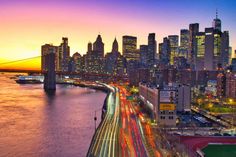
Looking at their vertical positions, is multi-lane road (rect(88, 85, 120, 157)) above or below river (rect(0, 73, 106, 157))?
above

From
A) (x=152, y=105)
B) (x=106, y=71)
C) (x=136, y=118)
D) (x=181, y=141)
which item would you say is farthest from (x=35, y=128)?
(x=106, y=71)

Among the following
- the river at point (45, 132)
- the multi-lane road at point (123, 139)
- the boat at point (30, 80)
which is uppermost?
the boat at point (30, 80)

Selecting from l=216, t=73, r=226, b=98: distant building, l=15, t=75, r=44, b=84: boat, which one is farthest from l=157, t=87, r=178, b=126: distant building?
l=15, t=75, r=44, b=84: boat

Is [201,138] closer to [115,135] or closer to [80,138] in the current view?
[115,135]

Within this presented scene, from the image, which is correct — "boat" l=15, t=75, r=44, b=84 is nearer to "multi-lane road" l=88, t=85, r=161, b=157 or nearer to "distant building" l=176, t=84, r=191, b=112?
"distant building" l=176, t=84, r=191, b=112

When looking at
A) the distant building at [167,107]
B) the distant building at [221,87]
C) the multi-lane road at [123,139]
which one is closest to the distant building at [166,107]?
the distant building at [167,107]

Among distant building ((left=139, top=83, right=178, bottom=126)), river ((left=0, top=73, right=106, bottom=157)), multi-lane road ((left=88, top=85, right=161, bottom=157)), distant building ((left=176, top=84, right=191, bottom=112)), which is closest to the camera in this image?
multi-lane road ((left=88, top=85, right=161, bottom=157))

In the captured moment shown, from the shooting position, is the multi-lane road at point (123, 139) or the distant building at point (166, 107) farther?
the distant building at point (166, 107)

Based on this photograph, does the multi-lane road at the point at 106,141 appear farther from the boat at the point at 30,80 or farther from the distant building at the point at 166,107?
the boat at the point at 30,80

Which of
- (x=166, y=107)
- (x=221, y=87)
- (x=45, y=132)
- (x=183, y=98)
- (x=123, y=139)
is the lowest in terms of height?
(x=45, y=132)

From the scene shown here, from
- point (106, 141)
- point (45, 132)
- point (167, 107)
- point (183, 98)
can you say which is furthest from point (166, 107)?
point (45, 132)

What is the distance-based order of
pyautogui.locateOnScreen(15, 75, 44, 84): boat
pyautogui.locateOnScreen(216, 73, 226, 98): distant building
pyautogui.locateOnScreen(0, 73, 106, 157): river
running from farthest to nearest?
pyautogui.locateOnScreen(15, 75, 44, 84): boat → pyautogui.locateOnScreen(216, 73, 226, 98): distant building → pyautogui.locateOnScreen(0, 73, 106, 157): river

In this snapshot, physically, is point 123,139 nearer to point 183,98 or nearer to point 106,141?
point 106,141
